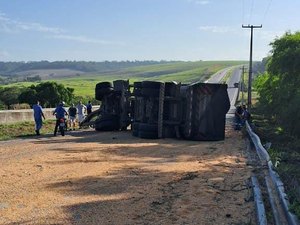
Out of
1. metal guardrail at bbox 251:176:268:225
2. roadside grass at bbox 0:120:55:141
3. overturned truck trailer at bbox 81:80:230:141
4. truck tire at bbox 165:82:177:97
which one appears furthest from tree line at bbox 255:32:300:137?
metal guardrail at bbox 251:176:268:225

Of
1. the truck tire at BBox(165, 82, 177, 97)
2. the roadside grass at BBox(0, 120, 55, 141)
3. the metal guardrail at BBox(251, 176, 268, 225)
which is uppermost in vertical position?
the truck tire at BBox(165, 82, 177, 97)

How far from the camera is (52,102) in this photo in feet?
142

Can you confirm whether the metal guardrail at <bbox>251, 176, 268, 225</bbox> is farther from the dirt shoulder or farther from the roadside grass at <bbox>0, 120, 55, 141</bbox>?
the roadside grass at <bbox>0, 120, 55, 141</bbox>

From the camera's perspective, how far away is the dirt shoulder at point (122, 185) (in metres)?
6.66

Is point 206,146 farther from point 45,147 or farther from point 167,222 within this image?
point 167,222

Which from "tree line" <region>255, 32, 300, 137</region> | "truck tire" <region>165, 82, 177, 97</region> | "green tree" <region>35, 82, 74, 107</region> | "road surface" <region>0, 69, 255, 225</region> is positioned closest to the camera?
"road surface" <region>0, 69, 255, 225</region>

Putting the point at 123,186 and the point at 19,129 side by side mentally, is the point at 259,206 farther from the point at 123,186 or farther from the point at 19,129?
A: the point at 19,129

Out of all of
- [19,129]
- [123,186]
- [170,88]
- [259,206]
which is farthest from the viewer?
[19,129]

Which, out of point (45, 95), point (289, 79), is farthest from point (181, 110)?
point (45, 95)

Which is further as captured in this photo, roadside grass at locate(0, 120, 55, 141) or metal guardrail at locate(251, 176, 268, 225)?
roadside grass at locate(0, 120, 55, 141)

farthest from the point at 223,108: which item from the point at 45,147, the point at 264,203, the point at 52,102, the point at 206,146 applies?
the point at 52,102

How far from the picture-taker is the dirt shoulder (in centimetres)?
666

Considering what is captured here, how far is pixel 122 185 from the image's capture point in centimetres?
864

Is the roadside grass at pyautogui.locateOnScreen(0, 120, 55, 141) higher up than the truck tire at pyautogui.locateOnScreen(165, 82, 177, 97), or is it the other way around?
the truck tire at pyautogui.locateOnScreen(165, 82, 177, 97)
